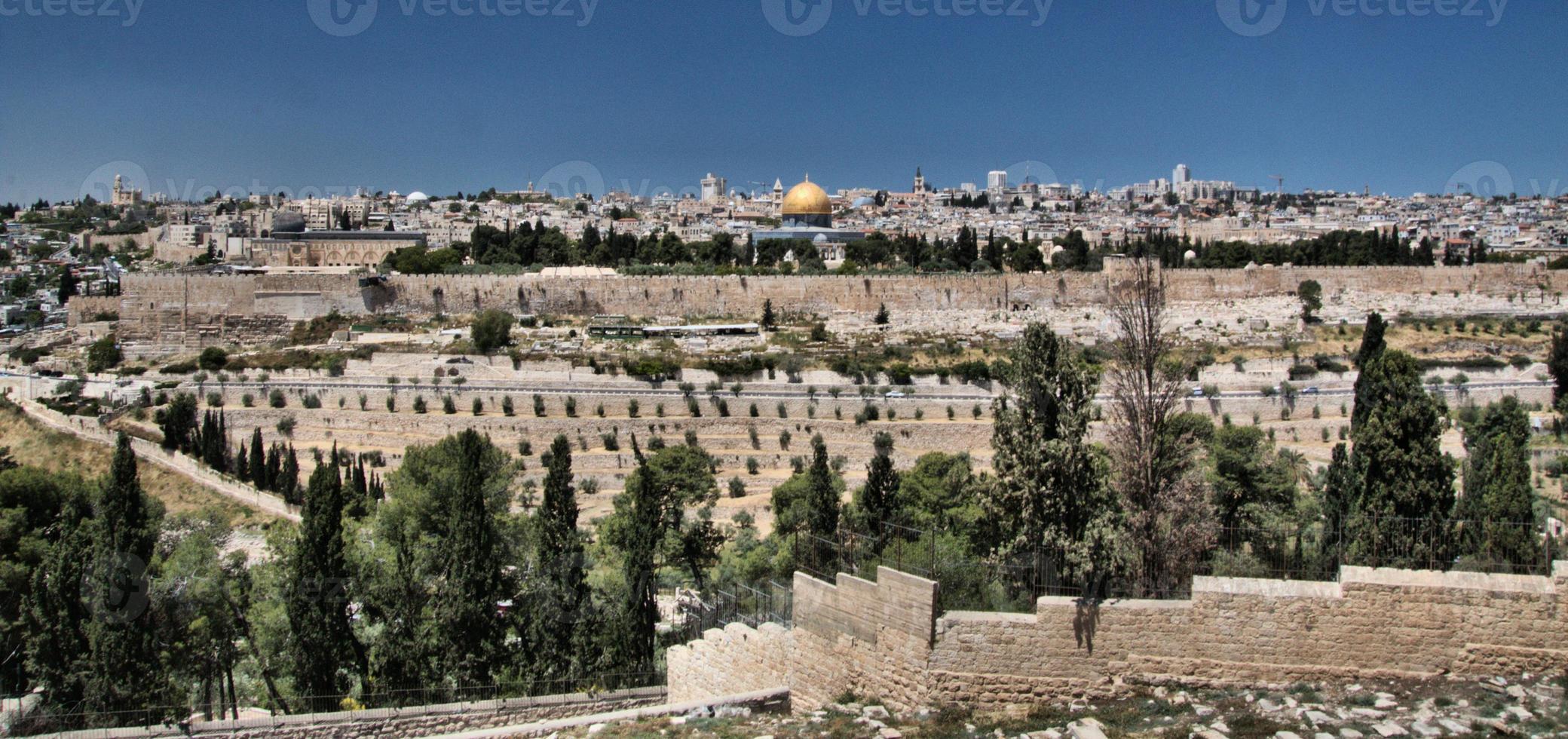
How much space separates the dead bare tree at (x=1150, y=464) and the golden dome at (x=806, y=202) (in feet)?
158

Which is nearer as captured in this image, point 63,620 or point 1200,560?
point 1200,560

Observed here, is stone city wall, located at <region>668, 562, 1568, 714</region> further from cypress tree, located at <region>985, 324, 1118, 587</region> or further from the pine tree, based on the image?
the pine tree

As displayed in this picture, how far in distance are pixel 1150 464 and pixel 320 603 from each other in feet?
24.3

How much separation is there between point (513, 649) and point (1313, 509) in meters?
8.86

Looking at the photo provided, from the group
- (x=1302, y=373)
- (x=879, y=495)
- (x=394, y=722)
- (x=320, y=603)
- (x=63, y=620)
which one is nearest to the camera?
(x=394, y=722)

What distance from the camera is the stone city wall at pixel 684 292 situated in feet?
120

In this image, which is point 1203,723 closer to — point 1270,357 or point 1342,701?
point 1342,701

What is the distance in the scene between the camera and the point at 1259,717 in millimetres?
7250

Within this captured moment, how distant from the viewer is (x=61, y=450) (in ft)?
79.3

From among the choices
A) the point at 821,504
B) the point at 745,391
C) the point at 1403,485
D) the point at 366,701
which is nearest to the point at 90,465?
the point at 745,391

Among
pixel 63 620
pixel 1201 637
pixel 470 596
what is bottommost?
pixel 63 620

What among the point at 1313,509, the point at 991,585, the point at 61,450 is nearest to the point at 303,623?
the point at 991,585

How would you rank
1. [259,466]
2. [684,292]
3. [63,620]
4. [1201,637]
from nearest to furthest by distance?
1. [1201,637]
2. [63,620]
3. [259,466]
4. [684,292]

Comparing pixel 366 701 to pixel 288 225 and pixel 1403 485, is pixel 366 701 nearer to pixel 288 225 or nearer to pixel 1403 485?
pixel 1403 485
